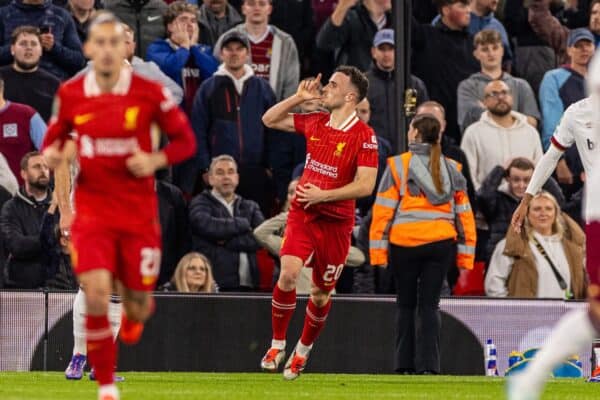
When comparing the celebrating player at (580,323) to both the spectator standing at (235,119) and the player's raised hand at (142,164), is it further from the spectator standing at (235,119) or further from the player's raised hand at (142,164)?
the spectator standing at (235,119)

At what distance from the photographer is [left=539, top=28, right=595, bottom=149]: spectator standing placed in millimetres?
19094

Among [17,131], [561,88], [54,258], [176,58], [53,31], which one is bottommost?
[54,258]

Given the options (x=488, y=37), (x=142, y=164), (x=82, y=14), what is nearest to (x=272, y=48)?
(x=82, y=14)

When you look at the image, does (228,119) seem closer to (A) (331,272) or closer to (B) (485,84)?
(B) (485,84)

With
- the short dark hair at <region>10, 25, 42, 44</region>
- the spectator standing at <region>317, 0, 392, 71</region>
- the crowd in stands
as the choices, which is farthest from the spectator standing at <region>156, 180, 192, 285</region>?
the spectator standing at <region>317, 0, 392, 71</region>

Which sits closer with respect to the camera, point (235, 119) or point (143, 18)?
point (235, 119)

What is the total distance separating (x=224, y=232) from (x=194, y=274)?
69 cm

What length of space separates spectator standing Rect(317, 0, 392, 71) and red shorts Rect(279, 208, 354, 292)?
221 inches

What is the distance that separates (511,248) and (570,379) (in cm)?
209

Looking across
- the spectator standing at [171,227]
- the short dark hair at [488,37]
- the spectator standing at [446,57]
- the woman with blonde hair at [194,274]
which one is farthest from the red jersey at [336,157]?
the spectator standing at [446,57]

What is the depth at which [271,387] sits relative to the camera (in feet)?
42.8

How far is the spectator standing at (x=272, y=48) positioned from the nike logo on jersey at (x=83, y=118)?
29.3 feet

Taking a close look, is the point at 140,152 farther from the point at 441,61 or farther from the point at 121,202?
the point at 441,61

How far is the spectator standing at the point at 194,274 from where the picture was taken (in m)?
16.6
